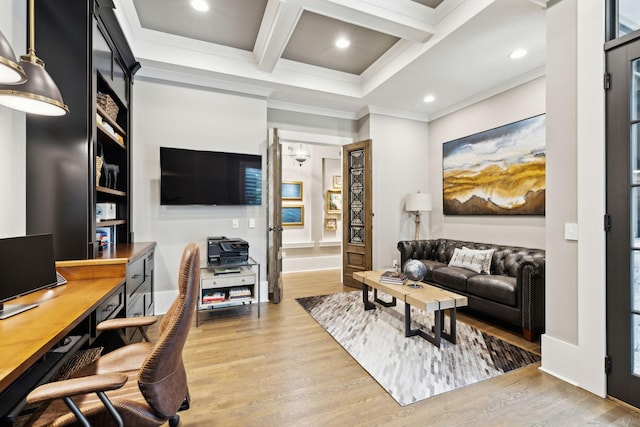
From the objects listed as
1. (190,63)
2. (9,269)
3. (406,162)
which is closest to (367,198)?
(406,162)

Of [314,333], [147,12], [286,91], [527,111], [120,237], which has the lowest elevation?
[314,333]

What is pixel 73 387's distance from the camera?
0.97 meters

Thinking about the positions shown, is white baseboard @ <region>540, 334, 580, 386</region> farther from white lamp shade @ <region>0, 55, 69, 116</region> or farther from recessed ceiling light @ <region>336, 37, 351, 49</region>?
white lamp shade @ <region>0, 55, 69, 116</region>

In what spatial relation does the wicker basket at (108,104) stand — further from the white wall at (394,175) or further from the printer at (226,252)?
the white wall at (394,175)

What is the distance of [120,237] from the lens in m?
3.31

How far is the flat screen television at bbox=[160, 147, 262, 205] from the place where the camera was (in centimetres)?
350

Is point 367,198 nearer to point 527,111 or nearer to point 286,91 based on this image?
point 286,91

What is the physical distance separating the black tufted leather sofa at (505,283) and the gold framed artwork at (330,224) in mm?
2531

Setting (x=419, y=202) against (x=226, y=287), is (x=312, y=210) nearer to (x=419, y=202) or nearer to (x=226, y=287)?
(x=419, y=202)

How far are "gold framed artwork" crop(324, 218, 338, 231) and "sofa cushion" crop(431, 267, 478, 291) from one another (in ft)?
9.31

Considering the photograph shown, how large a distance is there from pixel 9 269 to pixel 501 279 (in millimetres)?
3910

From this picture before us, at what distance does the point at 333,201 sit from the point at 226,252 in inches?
134

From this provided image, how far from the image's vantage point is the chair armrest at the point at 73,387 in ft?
3.05

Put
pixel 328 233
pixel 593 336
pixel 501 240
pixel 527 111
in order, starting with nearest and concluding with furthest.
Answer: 1. pixel 593 336
2. pixel 527 111
3. pixel 501 240
4. pixel 328 233
